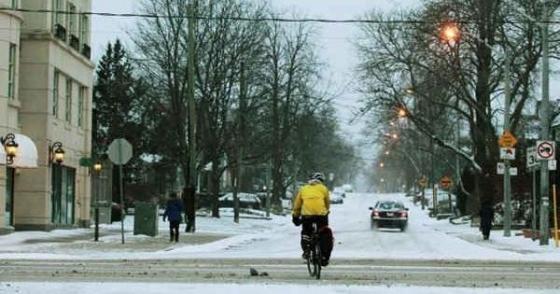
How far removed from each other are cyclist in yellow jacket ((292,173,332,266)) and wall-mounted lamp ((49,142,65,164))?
2291cm

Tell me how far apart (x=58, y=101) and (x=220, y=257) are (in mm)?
18396

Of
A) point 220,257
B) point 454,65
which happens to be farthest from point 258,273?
point 454,65

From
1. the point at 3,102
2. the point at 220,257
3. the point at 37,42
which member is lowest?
the point at 220,257

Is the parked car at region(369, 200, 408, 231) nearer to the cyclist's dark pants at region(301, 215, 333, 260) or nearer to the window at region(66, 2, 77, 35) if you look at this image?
the window at region(66, 2, 77, 35)

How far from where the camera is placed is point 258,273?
16.7 m

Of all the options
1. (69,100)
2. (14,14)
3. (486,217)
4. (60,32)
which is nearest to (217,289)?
(14,14)

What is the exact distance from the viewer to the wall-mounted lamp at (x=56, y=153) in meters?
37.3

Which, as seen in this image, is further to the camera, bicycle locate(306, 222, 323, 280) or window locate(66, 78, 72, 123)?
window locate(66, 78, 72, 123)

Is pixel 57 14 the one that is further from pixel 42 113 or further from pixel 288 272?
pixel 288 272

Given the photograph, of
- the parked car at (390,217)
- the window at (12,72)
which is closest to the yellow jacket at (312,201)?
the window at (12,72)

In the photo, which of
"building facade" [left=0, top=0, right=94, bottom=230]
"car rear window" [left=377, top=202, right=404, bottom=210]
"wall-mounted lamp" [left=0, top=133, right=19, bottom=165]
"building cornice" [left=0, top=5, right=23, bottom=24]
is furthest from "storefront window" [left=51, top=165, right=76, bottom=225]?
"car rear window" [left=377, top=202, right=404, bottom=210]

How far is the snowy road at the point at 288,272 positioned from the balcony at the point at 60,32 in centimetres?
1882

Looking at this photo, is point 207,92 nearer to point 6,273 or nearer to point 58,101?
point 58,101

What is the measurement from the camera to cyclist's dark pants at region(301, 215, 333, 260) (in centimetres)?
1589
